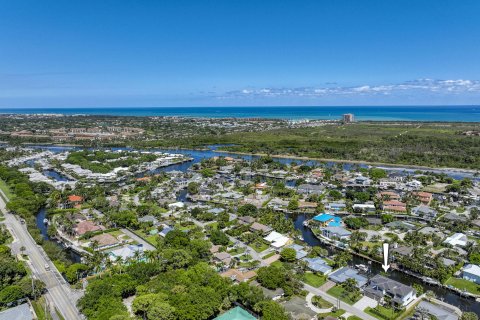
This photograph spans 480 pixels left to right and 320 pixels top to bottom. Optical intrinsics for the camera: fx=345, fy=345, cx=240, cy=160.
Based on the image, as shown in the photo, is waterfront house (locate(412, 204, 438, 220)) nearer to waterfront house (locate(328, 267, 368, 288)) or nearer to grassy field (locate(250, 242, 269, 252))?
waterfront house (locate(328, 267, 368, 288))

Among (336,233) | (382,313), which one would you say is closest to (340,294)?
(382,313)

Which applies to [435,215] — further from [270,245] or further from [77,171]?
[77,171]

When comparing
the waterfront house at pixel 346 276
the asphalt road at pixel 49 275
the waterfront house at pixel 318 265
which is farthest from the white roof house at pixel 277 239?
the asphalt road at pixel 49 275

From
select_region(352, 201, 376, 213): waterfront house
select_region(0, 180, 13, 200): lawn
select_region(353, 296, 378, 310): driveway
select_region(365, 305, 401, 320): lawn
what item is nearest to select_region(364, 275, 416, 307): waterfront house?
select_region(353, 296, 378, 310): driveway

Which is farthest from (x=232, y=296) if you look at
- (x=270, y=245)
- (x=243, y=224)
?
(x=243, y=224)

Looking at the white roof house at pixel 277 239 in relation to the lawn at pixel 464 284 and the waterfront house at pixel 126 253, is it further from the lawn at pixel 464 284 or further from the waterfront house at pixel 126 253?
the lawn at pixel 464 284

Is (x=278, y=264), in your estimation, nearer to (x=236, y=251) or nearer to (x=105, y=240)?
(x=236, y=251)
